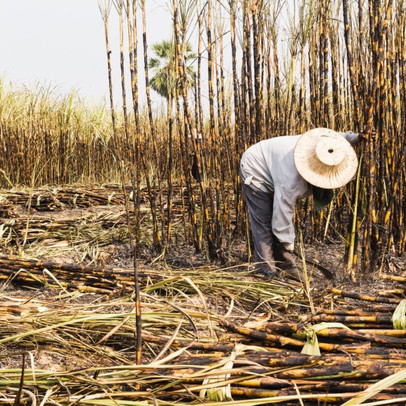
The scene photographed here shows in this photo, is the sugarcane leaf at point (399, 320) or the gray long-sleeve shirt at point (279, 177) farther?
the gray long-sleeve shirt at point (279, 177)

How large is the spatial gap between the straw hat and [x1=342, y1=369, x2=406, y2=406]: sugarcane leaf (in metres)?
1.56

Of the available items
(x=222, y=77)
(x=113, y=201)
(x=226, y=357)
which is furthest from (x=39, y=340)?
(x=113, y=201)

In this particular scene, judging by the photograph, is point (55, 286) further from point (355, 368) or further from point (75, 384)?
point (355, 368)

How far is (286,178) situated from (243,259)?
2.56 feet

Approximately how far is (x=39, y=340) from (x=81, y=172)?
6.35m

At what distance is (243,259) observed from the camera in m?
3.58

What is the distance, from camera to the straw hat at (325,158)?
2.76m

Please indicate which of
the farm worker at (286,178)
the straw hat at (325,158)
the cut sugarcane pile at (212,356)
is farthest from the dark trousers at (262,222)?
the cut sugarcane pile at (212,356)

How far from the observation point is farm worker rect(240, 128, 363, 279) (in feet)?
9.14

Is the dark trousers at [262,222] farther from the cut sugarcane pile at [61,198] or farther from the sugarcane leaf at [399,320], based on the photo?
the cut sugarcane pile at [61,198]

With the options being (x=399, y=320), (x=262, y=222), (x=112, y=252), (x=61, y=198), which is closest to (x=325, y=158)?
(x=262, y=222)

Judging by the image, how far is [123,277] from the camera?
2635mm

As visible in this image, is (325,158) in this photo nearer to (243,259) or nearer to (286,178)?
(286,178)

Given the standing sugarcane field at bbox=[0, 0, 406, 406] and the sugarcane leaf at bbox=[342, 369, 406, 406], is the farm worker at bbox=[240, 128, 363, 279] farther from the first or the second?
the sugarcane leaf at bbox=[342, 369, 406, 406]
